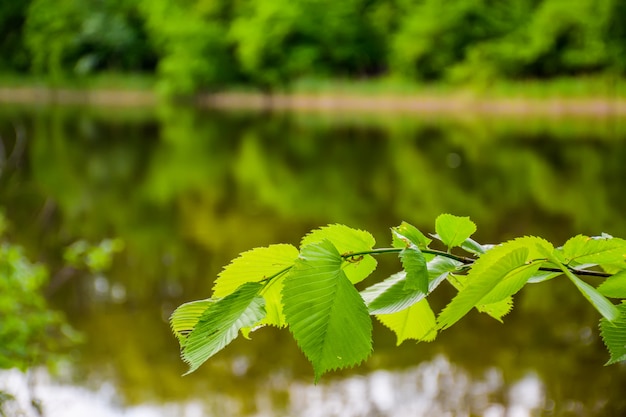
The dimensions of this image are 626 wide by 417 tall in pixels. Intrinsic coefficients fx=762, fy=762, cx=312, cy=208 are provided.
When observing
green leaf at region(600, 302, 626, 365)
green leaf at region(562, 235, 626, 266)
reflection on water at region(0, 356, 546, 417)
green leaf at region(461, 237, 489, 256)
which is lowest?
reflection on water at region(0, 356, 546, 417)

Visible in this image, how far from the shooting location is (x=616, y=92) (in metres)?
27.6

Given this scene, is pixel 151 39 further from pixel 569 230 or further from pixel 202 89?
pixel 569 230

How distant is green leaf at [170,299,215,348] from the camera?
43 centimetres

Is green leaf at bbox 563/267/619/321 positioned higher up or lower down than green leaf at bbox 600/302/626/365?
higher up

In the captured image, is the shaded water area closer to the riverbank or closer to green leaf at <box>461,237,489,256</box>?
green leaf at <box>461,237,489,256</box>

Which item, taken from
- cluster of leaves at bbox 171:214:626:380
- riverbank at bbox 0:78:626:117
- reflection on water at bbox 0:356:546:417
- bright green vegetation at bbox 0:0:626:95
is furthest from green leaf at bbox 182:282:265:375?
bright green vegetation at bbox 0:0:626:95

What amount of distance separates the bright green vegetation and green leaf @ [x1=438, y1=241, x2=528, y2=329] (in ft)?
98.7

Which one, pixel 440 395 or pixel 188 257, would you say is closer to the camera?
pixel 440 395

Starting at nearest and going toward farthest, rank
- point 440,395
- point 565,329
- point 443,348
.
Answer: point 440,395 < point 443,348 < point 565,329

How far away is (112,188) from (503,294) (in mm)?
14025

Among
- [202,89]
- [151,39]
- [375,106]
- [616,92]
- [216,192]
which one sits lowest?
[216,192]

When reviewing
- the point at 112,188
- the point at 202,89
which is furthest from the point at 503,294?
the point at 202,89

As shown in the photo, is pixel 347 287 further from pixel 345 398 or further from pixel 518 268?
pixel 345 398

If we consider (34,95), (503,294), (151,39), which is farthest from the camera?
(151,39)
